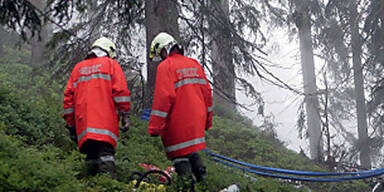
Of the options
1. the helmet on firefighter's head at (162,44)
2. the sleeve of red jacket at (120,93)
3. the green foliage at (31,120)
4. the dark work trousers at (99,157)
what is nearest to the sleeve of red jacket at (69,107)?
the dark work trousers at (99,157)

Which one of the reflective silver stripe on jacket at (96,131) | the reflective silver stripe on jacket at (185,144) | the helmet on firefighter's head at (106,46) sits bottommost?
the reflective silver stripe on jacket at (185,144)

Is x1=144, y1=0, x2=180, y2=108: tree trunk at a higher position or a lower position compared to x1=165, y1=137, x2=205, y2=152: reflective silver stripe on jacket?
higher

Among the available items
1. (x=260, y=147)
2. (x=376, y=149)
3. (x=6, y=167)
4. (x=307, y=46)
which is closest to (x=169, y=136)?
(x=6, y=167)

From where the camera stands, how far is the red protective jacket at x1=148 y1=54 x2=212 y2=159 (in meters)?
4.49

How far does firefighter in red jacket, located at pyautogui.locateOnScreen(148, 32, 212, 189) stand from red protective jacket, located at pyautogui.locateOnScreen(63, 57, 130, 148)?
A: 45 cm

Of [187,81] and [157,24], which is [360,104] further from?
[187,81]

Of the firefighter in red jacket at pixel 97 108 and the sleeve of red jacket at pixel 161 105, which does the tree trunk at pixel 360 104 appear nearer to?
the sleeve of red jacket at pixel 161 105

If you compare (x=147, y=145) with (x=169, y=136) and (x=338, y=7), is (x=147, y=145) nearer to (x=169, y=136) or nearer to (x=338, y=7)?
(x=169, y=136)

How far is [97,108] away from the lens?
14.5 ft

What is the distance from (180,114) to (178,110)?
5cm

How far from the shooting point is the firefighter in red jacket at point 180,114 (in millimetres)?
4496

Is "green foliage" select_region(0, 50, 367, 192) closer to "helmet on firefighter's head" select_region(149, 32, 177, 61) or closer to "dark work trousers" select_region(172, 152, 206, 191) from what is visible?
"dark work trousers" select_region(172, 152, 206, 191)

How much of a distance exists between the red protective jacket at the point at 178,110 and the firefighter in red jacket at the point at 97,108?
42 cm

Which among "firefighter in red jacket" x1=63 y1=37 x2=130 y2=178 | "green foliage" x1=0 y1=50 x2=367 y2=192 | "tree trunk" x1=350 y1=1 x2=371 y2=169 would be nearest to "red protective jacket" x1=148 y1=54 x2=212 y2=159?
"firefighter in red jacket" x1=63 y1=37 x2=130 y2=178
